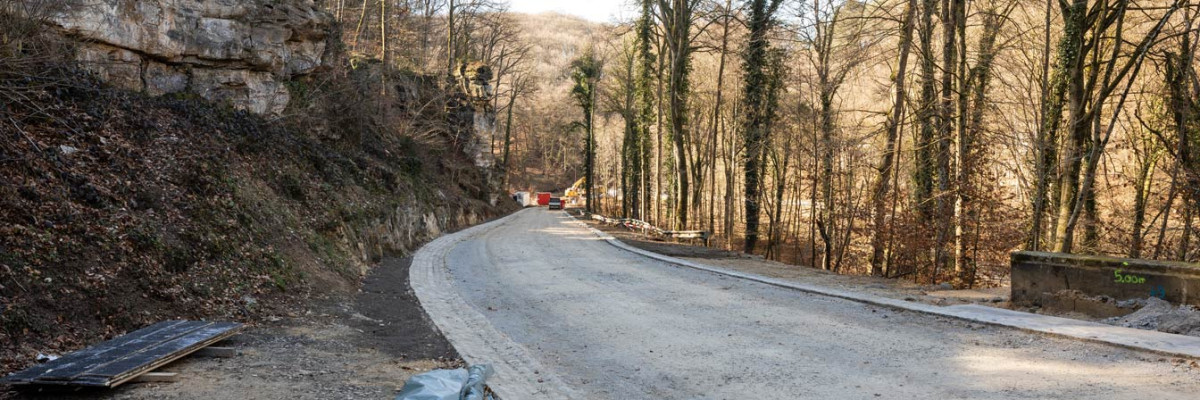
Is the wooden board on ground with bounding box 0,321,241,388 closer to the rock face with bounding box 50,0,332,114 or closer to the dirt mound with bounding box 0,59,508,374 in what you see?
the dirt mound with bounding box 0,59,508,374

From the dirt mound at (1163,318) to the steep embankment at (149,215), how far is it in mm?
10760

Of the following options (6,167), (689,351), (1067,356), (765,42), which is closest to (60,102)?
(6,167)

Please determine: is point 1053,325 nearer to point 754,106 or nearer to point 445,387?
point 445,387

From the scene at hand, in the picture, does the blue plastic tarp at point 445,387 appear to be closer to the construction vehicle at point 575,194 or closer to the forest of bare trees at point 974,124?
the forest of bare trees at point 974,124

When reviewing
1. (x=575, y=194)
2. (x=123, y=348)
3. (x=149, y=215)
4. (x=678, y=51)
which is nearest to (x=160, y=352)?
(x=123, y=348)

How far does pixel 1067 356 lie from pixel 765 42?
66.5 feet

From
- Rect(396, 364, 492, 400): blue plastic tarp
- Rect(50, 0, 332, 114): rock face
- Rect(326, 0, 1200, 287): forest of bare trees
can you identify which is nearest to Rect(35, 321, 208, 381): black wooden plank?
Rect(396, 364, 492, 400): blue plastic tarp

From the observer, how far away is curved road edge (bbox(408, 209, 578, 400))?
22.3ft

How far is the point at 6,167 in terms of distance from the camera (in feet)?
27.1

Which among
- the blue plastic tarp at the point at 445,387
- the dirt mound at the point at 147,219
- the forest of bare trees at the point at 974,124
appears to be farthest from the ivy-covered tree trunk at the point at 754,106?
the blue plastic tarp at the point at 445,387

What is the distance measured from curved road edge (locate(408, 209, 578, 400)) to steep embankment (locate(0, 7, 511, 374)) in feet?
5.40

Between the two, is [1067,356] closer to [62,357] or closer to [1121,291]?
[1121,291]

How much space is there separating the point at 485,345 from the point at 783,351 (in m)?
3.66

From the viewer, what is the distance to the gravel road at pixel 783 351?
6336mm
